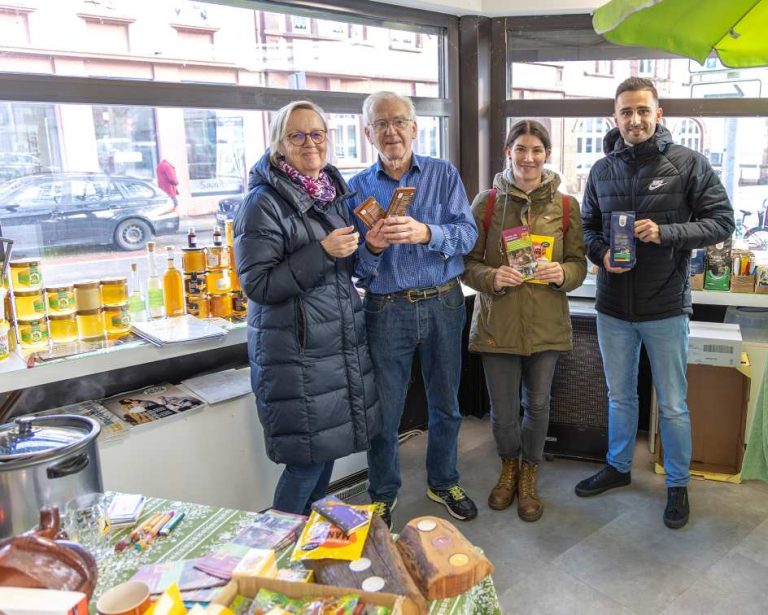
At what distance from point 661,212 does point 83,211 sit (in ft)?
7.17

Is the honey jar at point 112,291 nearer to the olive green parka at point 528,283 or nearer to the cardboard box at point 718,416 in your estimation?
the olive green parka at point 528,283

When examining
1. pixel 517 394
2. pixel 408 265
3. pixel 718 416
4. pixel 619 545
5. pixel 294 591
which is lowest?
pixel 619 545

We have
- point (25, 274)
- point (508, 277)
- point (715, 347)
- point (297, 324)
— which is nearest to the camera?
point (297, 324)

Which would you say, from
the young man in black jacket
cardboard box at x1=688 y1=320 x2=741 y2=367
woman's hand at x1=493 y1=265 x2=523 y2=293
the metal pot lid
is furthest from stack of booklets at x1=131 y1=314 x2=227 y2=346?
cardboard box at x1=688 y1=320 x2=741 y2=367

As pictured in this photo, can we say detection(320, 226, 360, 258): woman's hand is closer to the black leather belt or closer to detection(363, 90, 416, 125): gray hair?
the black leather belt

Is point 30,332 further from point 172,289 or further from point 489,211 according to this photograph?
point 489,211

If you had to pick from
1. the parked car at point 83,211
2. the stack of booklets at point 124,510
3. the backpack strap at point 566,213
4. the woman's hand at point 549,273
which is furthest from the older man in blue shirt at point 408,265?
the stack of booklets at point 124,510

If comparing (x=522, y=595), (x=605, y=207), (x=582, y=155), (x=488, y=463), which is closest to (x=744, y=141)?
(x=582, y=155)

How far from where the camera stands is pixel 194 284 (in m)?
2.60

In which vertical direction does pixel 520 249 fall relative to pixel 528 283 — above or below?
above

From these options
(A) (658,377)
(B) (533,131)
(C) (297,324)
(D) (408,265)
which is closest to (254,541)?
(C) (297,324)

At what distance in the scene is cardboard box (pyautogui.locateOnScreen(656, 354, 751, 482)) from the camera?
2.93 meters

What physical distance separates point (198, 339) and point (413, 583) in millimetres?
1411

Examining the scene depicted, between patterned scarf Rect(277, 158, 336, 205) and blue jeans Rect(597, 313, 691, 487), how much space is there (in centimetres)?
131
